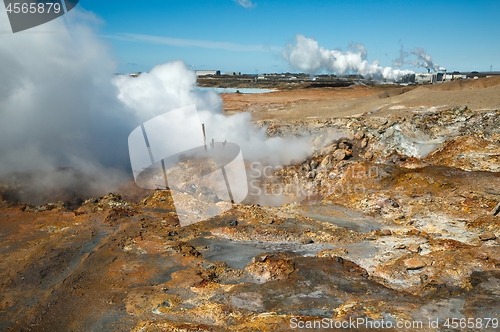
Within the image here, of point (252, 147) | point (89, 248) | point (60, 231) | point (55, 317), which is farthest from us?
point (252, 147)

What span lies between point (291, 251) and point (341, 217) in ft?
10.1

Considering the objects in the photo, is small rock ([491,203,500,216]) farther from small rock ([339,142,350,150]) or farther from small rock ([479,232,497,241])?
small rock ([339,142,350,150])

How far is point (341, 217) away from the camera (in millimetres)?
12086

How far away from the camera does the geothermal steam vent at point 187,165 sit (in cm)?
1369

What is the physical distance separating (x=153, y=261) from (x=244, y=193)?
6688mm

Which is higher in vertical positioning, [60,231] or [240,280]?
[240,280]

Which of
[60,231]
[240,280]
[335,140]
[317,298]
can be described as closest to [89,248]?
[60,231]

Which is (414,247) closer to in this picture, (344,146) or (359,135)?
(344,146)

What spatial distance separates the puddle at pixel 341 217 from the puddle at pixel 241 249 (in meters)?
1.69

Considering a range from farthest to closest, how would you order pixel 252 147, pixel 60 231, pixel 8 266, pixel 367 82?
pixel 367 82 → pixel 252 147 → pixel 60 231 → pixel 8 266

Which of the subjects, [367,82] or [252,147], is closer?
[252,147]

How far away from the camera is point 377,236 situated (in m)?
10.5

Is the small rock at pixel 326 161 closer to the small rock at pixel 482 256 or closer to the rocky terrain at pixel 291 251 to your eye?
the rocky terrain at pixel 291 251

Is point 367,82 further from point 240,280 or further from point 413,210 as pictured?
point 240,280
